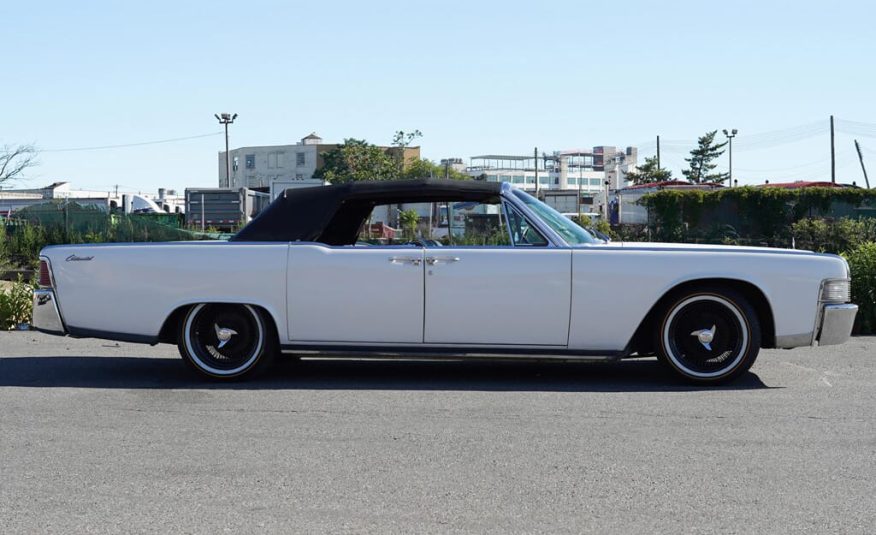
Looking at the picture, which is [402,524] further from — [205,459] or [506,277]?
[506,277]

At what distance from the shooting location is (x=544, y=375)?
7801 millimetres

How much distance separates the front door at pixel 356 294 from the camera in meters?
7.27

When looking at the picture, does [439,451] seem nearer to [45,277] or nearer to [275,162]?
[45,277]

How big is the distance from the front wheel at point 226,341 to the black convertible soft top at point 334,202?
59 cm

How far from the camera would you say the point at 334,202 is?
308 inches

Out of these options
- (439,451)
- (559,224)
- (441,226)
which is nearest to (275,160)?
(441,226)

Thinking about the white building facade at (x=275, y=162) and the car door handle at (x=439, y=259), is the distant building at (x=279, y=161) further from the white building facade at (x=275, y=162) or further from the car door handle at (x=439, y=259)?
the car door handle at (x=439, y=259)

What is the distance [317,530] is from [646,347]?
12.9 ft

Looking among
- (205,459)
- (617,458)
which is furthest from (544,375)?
(205,459)

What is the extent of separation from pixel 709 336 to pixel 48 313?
15.6ft

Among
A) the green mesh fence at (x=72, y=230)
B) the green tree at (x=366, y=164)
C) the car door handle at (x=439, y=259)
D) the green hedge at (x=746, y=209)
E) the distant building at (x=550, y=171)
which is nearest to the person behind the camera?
the car door handle at (x=439, y=259)

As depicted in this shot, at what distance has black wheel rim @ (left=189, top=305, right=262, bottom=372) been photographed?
748 centimetres

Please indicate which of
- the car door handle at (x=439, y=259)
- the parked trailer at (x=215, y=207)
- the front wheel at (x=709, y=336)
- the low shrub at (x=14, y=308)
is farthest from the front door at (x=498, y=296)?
the parked trailer at (x=215, y=207)

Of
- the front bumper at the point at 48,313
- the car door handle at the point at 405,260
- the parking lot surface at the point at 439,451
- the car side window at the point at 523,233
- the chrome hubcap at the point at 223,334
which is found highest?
the car side window at the point at 523,233
